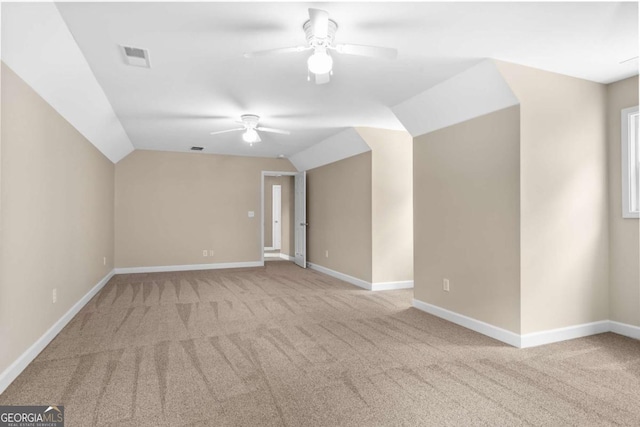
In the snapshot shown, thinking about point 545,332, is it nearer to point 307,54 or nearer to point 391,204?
point 391,204

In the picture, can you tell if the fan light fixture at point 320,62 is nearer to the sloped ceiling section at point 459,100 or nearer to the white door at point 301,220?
the sloped ceiling section at point 459,100

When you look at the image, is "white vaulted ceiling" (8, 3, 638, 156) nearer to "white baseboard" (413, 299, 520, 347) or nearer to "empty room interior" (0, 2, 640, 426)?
"empty room interior" (0, 2, 640, 426)

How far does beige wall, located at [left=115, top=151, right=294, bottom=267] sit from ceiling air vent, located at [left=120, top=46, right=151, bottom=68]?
15.4ft

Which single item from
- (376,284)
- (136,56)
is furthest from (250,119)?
(376,284)

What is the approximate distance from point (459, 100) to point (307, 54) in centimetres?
170

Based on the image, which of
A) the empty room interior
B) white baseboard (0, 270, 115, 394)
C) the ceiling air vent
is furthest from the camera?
the ceiling air vent

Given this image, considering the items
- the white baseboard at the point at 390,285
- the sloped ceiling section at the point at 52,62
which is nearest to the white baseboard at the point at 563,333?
the white baseboard at the point at 390,285

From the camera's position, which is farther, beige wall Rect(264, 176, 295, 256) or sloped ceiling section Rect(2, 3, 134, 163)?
beige wall Rect(264, 176, 295, 256)

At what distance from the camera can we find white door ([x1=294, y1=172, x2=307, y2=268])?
786 cm

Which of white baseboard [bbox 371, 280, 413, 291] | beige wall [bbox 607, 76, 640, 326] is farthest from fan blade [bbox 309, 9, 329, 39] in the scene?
white baseboard [bbox 371, 280, 413, 291]

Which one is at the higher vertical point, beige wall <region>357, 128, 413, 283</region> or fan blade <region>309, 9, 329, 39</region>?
fan blade <region>309, 9, 329, 39</region>

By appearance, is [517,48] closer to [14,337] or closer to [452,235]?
[452,235]

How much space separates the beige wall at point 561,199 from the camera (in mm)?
3268

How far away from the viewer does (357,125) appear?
5465mm
